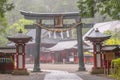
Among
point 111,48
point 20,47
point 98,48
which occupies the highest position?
point 20,47

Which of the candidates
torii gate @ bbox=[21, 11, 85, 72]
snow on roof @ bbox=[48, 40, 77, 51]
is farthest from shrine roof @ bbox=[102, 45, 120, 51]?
snow on roof @ bbox=[48, 40, 77, 51]

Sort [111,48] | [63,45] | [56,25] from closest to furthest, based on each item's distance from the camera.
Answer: [111,48], [56,25], [63,45]

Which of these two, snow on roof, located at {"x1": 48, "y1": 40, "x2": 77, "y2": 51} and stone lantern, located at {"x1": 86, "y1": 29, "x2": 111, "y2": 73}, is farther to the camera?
snow on roof, located at {"x1": 48, "y1": 40, "x2": 77, "y2": 51}

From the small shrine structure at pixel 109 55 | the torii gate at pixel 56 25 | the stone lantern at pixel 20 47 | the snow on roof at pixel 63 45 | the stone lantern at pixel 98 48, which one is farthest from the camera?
the snow on roof at pixel 63 45

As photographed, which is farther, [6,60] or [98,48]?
[98,48]

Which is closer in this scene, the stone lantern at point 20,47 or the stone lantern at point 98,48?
the stone lantern at point 20,47

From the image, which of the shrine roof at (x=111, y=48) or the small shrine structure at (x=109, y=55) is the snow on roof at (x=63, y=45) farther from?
the small shrine structure at (x=109, y=55)

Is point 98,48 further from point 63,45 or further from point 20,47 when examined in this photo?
point 63,45

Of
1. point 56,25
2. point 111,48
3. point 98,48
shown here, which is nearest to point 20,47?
point 56,25

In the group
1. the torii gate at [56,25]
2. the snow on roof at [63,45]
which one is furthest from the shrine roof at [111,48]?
the snow on roof at [63,45]

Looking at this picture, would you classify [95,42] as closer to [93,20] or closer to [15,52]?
[15,52]

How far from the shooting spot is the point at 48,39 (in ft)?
233

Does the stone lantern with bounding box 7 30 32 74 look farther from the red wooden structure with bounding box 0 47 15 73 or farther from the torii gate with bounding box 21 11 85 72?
the torii gate with bounding box 21 11 85 72

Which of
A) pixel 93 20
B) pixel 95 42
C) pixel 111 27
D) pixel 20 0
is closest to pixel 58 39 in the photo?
pixel 111 27
